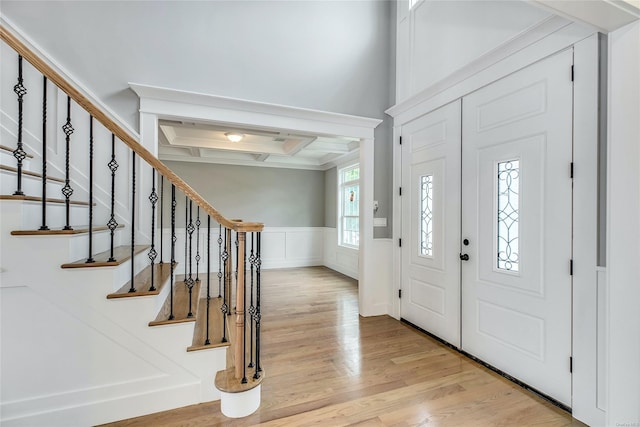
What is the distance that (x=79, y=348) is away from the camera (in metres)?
1.78

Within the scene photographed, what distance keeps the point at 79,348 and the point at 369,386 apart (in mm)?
1962

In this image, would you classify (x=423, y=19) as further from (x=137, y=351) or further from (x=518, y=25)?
(x=137, y=351)

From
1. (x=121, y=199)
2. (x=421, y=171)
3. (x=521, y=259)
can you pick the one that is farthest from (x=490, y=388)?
(x=121, y=199)

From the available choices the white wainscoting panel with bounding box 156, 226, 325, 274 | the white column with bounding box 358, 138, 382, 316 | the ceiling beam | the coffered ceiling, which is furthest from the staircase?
the white wainscoting panel with bounding box 156, 226, 325, 274

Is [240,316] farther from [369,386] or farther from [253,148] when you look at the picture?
[253,148]

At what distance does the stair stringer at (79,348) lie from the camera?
1.67 meters

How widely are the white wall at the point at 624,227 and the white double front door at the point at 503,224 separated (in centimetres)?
35

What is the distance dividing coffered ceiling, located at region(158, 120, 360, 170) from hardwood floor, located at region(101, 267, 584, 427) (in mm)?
2612

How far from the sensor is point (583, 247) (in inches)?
73.2

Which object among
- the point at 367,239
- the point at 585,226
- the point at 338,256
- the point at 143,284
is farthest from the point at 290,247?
the point at 585,226

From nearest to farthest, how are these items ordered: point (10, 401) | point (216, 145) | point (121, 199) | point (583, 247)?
point (10, 401), point (583, 247), point (121, 199), point (216, 145)

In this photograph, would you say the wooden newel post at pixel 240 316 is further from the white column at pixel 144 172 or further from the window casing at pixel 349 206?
the window casing at pixel 349 206

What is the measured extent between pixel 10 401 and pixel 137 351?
0.68 m

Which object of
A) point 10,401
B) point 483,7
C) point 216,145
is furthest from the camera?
point 216,145
